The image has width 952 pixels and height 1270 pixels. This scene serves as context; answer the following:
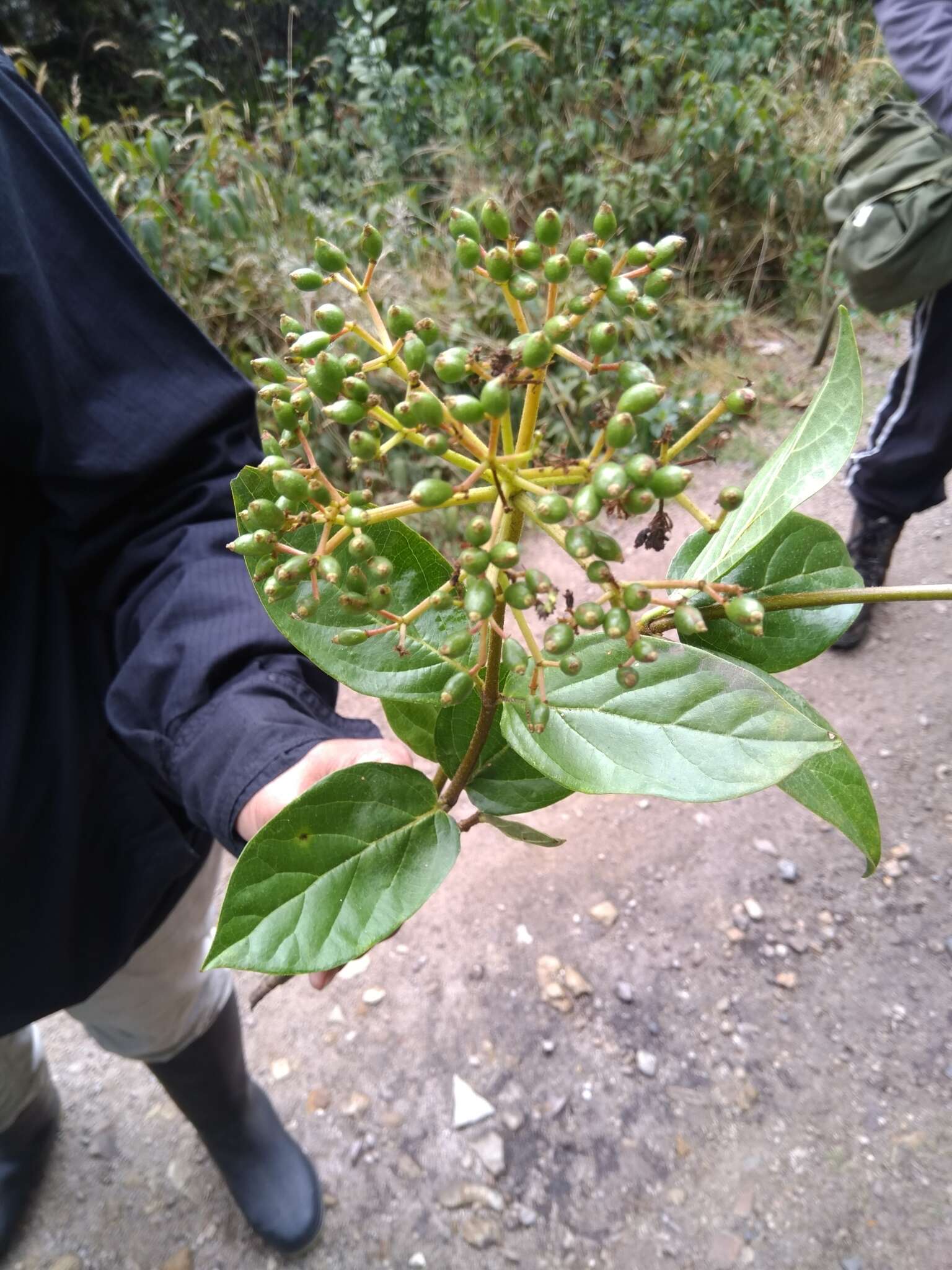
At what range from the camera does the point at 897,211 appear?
2.01m

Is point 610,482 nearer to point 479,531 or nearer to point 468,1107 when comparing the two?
point 479,531

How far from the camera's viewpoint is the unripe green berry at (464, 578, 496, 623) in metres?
0.39

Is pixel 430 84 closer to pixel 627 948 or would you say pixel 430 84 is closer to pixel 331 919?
pixel 627 948

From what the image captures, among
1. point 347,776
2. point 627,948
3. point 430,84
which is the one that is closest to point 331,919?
point 347,776

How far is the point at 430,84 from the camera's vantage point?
4484 millimetres

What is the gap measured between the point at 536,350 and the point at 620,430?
0.18ft

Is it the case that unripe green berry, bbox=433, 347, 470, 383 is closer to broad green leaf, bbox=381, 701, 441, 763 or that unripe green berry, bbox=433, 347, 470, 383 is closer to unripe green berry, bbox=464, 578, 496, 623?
unripe green berry, bbox=464, 578, 496, 623

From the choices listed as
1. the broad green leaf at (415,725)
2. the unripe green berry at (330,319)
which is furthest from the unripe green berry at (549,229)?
the broad green leaf at (415,725)

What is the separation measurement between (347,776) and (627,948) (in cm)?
175

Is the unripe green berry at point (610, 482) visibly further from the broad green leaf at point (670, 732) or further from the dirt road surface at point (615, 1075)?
the dirt road surface at point (615, 1075)

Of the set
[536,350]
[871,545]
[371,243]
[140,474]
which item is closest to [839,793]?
[536,350]

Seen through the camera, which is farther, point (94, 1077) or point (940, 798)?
point (940, 798)

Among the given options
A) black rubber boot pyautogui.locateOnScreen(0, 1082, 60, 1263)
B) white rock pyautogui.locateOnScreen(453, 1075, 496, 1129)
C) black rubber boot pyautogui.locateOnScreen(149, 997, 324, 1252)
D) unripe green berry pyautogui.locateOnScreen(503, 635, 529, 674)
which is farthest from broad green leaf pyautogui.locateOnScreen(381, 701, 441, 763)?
black rubber boot pyautogui.locateOnScreen(0, 1082, 60, 1263)

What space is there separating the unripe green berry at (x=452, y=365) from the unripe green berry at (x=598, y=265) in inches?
3.1
